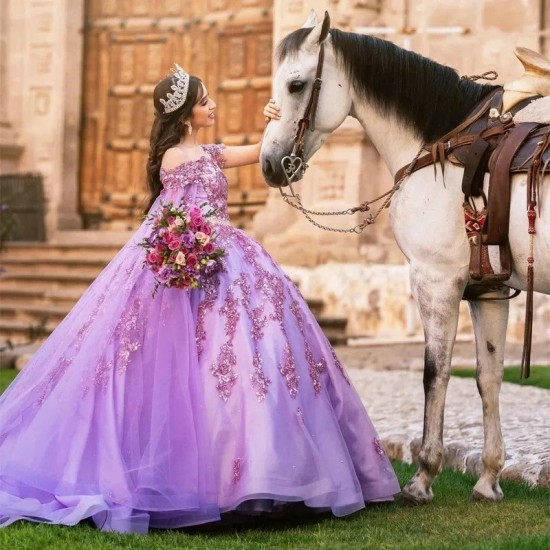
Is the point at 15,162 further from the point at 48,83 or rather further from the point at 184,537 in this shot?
the point at 184,537

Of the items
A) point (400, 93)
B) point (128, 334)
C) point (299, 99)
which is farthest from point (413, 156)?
point (128, 334)

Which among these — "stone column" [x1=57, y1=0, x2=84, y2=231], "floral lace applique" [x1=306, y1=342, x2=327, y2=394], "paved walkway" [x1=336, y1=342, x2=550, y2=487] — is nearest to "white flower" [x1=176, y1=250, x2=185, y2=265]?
"floral lace applique" [x1=306, y1=342, x2=327, y2=394]

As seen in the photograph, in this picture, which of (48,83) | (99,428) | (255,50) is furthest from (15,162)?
(99,428)

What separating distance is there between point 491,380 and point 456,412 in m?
2.16

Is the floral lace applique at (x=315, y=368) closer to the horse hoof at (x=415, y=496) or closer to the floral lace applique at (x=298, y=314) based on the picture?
the floral lace applique at (x=298, y=314)

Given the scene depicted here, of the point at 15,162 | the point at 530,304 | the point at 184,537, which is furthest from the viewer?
the point at 15,162

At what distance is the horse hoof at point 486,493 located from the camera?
4715mm

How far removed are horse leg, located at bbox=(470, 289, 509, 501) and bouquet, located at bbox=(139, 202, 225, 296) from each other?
1.07m

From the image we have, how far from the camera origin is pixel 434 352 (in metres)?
4.61

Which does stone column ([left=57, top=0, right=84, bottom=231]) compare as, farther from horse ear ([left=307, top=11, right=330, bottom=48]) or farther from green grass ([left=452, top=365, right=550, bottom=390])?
A: horse ear ([left=307, top=11, right=330, bottom=48])

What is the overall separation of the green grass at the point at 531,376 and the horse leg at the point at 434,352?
3.61m

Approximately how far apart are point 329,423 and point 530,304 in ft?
2.80

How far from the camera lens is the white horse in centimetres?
453

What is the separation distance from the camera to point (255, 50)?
12625 mm
